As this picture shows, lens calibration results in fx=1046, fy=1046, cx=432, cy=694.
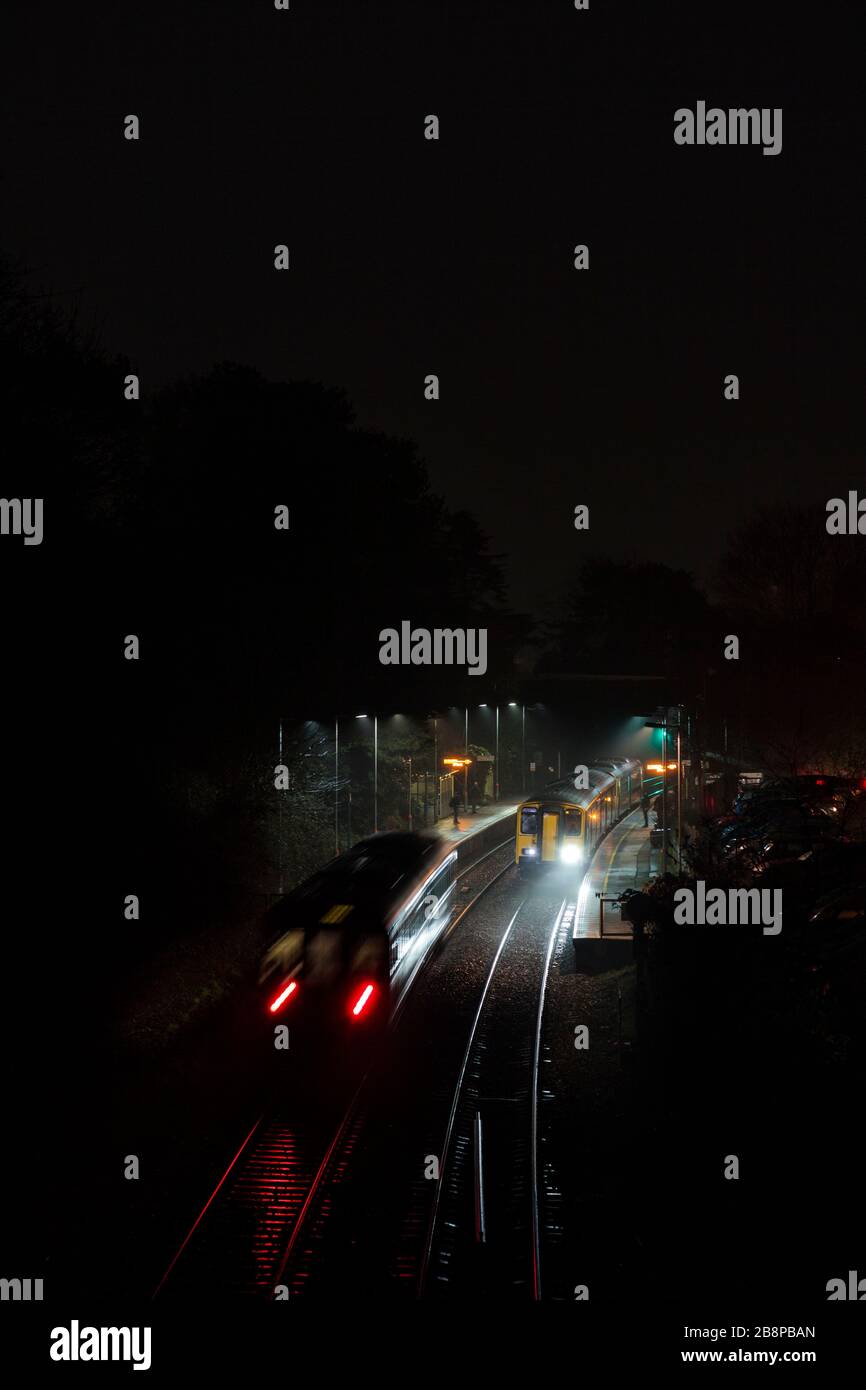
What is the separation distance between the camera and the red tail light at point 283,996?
1167 cm

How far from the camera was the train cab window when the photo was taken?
24.9 metres

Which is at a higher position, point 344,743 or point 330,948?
point 344,743

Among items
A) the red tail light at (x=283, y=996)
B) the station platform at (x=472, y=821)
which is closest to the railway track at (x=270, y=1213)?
the red tail light at (x=283, y=996)

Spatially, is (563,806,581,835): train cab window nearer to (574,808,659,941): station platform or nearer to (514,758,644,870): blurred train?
(514,758,644,870): blurred train

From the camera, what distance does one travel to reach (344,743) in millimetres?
28141

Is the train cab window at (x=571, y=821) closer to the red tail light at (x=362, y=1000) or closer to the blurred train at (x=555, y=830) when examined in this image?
the blurred train at (x=555, y=830)

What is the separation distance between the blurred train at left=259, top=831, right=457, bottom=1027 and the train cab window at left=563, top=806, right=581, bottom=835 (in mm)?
11719

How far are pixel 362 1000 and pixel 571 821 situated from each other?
13.8 metres

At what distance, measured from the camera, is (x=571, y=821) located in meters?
25.0

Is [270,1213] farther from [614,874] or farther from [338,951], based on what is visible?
[614,874]
